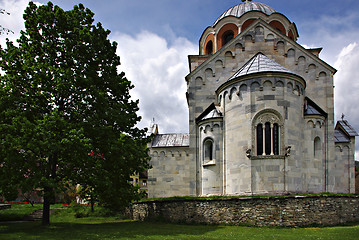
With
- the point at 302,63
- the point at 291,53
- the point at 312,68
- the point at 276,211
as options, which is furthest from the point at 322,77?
the point at 276,211

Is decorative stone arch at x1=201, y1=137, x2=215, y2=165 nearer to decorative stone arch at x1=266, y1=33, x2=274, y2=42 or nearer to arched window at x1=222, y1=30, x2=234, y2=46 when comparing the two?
decorative stone arch at x1=266, y1=33, x2=274, y2=42

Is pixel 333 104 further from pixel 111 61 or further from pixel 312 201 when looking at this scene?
pixel 111 61

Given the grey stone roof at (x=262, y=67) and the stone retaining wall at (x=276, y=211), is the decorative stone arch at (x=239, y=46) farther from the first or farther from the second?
the stone retaining wall at (x=276, y=211)

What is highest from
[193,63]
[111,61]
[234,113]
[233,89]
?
[193,63]

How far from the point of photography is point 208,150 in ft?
74.0

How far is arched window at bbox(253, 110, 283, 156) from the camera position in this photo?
19.4 meters

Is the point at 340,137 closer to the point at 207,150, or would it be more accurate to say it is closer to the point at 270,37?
the point at 270,37

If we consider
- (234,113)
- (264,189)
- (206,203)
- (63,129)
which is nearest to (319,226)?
(264,189)

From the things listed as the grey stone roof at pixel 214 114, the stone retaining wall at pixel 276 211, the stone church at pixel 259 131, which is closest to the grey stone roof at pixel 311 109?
the stone church at pixel 259 131

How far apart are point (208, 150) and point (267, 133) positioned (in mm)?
4604

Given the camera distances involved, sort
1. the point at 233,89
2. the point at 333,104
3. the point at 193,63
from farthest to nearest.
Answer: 1. the point at 193,63
2. the point at 333,104
3. the point at 233,89

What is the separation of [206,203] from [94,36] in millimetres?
11384

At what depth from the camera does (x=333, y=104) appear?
74.6 feet

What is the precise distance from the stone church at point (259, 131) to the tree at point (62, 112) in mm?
5734
